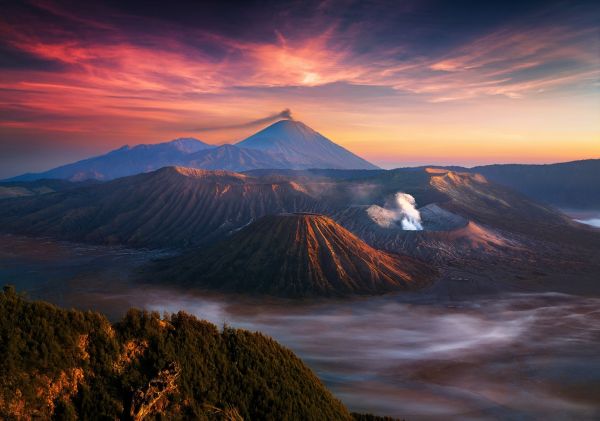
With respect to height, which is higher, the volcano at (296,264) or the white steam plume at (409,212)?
the white steam plume at (409,212)

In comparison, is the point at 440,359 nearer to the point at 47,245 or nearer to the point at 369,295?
the point at 369,295

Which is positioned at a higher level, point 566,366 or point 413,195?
point 413,195

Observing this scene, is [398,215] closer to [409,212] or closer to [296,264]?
[409,212]

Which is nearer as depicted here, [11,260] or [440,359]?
[440,359]

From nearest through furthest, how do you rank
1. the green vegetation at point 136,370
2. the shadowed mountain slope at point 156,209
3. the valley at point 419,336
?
the green vegetation at point 136,370
the valley at point 419,336
the shadowed mountain slope at point 156,209

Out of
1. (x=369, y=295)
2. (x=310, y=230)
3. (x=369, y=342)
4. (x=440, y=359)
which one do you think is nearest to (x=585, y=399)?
(x=440, y=359)

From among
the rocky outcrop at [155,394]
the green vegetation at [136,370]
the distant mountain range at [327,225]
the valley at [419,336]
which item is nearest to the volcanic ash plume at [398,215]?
the distant mountain range at [327,225]

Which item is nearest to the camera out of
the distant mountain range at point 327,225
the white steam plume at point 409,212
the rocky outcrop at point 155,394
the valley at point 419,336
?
the rocky outcrop at point 155,394

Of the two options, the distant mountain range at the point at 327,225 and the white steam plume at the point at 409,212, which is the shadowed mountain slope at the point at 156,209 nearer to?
the distant mountain range at the point at 327,225
